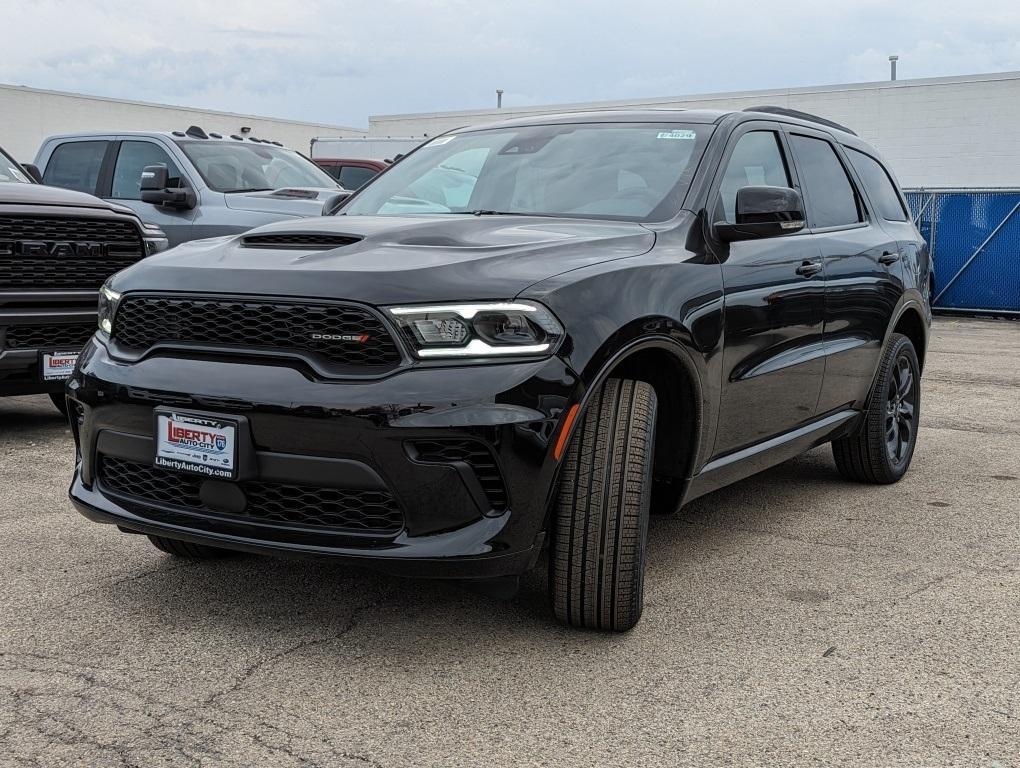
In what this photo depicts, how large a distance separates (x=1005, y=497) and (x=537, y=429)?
3.32m

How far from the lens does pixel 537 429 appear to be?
3.12 metres

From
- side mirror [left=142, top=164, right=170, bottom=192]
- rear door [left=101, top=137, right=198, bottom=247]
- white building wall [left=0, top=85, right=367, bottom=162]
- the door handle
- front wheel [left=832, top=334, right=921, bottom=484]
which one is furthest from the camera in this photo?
white building wall [left=0, top=85, right=367, bottom=162]

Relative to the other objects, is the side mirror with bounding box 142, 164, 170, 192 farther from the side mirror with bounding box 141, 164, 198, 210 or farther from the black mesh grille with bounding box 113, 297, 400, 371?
the black mesh grille with bounding box 113, 297, 400, 371

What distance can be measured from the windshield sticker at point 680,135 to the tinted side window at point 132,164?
621cm

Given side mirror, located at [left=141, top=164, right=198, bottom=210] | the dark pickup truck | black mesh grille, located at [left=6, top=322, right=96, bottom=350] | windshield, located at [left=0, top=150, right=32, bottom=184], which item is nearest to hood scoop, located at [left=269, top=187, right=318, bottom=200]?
side mirror, located at [left=141, top=164, right=198, bottom=210]

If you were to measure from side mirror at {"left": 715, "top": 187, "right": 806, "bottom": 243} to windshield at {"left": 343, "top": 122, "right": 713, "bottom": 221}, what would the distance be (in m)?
0.20

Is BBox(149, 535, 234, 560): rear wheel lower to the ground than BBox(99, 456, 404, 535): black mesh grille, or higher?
lower

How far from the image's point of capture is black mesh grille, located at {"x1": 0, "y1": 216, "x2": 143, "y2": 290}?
20.7 ft

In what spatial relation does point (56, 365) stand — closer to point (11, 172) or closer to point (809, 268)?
point (11, 172)

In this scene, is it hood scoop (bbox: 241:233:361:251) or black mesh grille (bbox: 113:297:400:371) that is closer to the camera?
black mesh grille (bbox: 113:297:400:371)

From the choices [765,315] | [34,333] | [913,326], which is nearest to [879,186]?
[913,326]

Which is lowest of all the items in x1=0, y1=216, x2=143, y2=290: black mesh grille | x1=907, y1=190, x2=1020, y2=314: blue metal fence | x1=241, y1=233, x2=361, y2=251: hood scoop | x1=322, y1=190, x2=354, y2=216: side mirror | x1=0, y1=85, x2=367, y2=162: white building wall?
x1=907, y1=190, x2=1020, y2=314: blue metal fence

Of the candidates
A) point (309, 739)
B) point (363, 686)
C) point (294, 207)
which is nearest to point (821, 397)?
point (363, 686)

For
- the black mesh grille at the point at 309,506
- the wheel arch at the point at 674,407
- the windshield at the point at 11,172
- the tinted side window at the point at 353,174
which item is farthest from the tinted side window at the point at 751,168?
the tinted side window at the point at 353,174
